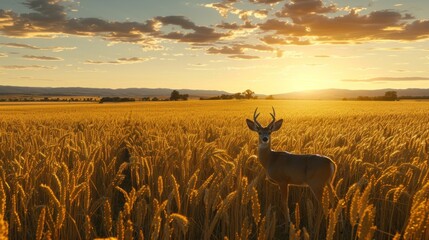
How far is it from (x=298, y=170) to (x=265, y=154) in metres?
0.68

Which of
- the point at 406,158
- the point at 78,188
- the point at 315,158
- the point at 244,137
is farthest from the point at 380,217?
the point at 244,137

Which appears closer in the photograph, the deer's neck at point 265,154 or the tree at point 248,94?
the deer's neck at point 265,154

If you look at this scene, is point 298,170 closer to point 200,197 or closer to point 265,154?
point 265,154

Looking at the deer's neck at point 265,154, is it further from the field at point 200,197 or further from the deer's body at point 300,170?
the field at point 200,197

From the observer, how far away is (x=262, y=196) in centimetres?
536

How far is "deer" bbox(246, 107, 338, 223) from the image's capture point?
4.51m

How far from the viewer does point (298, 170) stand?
4.73 m

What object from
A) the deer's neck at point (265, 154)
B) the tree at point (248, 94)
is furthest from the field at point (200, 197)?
the tree at point (248, 94)

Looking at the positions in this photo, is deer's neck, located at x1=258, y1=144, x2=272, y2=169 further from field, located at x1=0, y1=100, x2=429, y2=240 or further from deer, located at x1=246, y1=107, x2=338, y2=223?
field, located at x1=0, y1=100, x2=429, y2=240

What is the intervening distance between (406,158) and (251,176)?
2213mm

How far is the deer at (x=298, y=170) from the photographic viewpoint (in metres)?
4.51

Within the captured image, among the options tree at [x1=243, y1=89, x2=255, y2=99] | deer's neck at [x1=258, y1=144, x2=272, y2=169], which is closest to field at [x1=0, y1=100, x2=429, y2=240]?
deer's neck at [x1=258, y1=144, x2=272, y2=169]

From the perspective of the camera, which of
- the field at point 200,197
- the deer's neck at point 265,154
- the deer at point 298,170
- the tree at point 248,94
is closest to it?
the field at point 200,197

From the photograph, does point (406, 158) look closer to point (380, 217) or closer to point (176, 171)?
point (380, 217)
